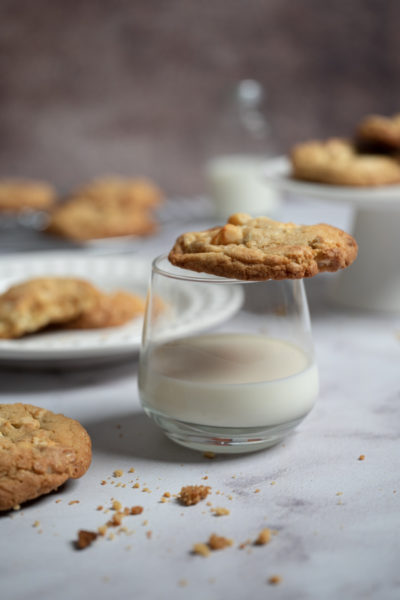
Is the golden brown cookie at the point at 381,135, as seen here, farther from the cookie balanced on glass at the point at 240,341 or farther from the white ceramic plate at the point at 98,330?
the cookie balanced on glass at the point at 240,341

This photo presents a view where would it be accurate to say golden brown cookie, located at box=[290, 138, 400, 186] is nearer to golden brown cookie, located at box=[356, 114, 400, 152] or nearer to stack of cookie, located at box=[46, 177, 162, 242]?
golden brown cookie, located at box=[356, 114, 400, 152]

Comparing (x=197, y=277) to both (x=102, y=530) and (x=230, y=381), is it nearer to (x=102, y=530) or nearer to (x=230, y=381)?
(x=230, y=381)

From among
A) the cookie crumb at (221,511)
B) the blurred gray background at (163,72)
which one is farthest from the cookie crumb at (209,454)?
the blurred gray background at (163,72)

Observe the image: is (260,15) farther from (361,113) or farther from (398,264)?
(398,264)

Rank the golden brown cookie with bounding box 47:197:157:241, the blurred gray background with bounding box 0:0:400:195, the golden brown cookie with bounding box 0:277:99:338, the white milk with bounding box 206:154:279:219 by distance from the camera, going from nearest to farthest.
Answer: the golden brown cookie with bounding box 0:277:99:338 < the golden brown cookie with bounding box 47:197:157:241 < the white milk with bounding box 206:154:279:219 < the blurred gray background with bounding box 0:0:400:195

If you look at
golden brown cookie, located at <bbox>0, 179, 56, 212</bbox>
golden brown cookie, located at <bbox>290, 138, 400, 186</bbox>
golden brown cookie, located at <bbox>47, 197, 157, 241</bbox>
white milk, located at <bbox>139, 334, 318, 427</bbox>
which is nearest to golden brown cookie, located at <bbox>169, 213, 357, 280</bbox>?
white milk, located at <bbox>139, 334, 318, 427</bbox>

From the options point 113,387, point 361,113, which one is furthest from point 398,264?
point 361,113
